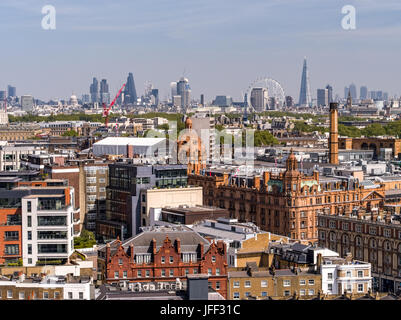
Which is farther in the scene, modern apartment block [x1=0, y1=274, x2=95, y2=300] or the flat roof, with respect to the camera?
the flat roof

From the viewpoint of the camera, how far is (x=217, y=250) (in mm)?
25953

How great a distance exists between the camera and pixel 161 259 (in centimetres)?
2631

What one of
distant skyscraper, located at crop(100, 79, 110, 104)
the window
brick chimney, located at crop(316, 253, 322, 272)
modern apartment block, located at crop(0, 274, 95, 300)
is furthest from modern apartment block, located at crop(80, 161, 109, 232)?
distant skyscraper, located at crop(100, 79, 110, 104)

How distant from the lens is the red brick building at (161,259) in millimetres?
25859

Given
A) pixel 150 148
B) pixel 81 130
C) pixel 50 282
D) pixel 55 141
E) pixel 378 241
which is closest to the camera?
pixel 50 282

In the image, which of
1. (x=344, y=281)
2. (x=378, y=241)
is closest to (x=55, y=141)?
(x=378, y=241)

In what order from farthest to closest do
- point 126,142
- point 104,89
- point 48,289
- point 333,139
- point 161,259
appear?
1. point 104,89
2. point 126,142
3. point 333,139
4. point 161,259
5. point 48,289

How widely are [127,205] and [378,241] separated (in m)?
14.9

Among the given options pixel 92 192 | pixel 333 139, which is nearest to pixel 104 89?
pixel 333 139

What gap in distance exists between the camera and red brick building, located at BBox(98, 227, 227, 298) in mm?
25859

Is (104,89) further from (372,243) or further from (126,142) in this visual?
(372,243)

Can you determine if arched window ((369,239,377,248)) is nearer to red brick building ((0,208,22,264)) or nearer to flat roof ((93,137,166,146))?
red brick building ((0,208,22,264))
